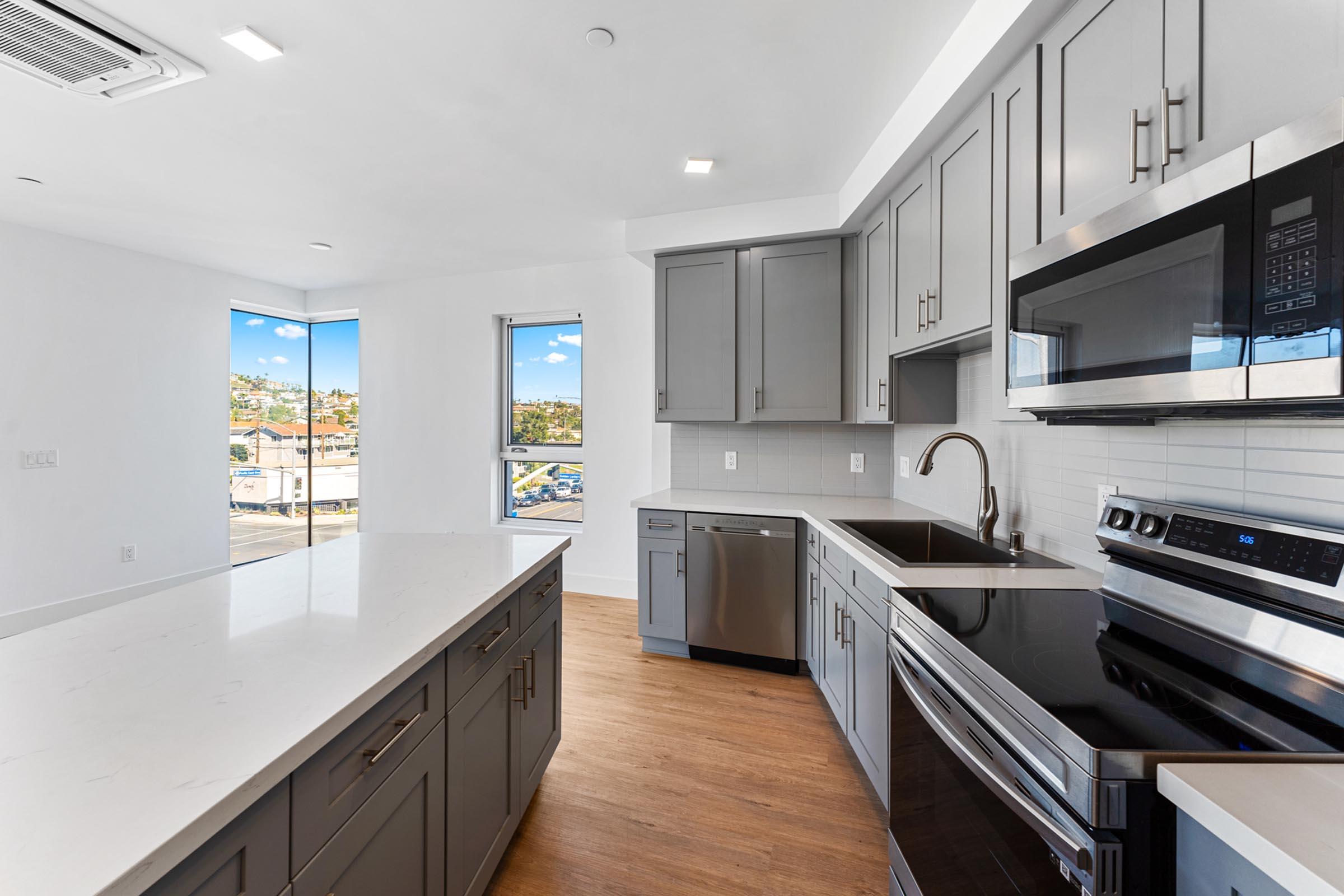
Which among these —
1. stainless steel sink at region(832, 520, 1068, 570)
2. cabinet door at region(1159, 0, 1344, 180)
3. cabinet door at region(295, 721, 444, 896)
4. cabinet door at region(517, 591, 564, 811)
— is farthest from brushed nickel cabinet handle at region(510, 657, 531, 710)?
cabinet door at region(1159, 0, 1344, 180)

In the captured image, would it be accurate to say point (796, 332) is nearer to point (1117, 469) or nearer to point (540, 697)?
point (1117, 469)

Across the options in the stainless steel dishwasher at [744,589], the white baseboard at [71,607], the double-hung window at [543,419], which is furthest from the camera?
the double-hung window at [543,419]

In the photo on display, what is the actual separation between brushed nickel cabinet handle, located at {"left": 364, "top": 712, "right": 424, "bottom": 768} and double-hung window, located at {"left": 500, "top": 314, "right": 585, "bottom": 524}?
131 inches

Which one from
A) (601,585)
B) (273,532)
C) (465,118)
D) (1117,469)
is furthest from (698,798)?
(273,532)

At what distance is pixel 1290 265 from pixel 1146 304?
0.79ft

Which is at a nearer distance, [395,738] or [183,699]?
[183,699]

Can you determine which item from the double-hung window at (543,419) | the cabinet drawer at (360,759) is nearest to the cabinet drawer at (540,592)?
the cabinet drawer at (360,759)

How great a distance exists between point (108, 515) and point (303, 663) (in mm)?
4356

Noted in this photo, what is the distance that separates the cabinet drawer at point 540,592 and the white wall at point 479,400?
1927 millimetres

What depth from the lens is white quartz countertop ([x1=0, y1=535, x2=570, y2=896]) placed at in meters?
0.58

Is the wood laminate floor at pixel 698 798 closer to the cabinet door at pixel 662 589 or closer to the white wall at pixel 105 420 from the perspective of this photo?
the cabinet door at pixel 662 589

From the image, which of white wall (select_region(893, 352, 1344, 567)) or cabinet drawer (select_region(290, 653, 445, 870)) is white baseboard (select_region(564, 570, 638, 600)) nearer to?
white wall (select_region(893, 352, 1344, 567))

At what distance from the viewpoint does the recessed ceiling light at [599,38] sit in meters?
1.74

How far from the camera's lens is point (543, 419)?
183 inches
